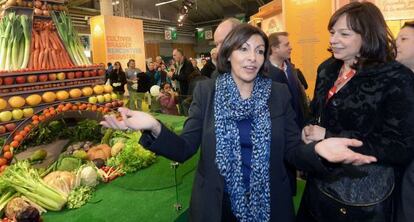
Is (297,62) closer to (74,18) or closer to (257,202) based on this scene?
(257,202)

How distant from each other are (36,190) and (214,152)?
1507 mm

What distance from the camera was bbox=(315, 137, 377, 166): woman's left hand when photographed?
1312 mm

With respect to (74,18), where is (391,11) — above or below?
below

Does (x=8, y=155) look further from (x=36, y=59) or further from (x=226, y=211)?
(x=226, y=211)

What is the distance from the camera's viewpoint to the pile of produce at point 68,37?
12.2 ft

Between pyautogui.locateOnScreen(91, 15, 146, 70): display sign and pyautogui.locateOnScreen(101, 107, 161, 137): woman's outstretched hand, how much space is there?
1049 centimetres

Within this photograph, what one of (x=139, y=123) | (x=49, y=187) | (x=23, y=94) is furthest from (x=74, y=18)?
(x=139, y=123)

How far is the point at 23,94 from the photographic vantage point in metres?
3.17

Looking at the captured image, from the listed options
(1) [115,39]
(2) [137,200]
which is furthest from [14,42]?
(1) [115,39]

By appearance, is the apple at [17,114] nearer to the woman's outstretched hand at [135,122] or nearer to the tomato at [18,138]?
the tomato at [18,138]

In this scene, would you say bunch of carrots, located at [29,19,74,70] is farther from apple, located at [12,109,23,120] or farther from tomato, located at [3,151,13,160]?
tomato, located at [3,151,13,160]

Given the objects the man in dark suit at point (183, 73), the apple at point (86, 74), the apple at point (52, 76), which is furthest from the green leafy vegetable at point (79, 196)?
the man in dark suit at point (183, 73)

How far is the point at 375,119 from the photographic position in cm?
149

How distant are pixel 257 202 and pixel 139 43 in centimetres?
1212
